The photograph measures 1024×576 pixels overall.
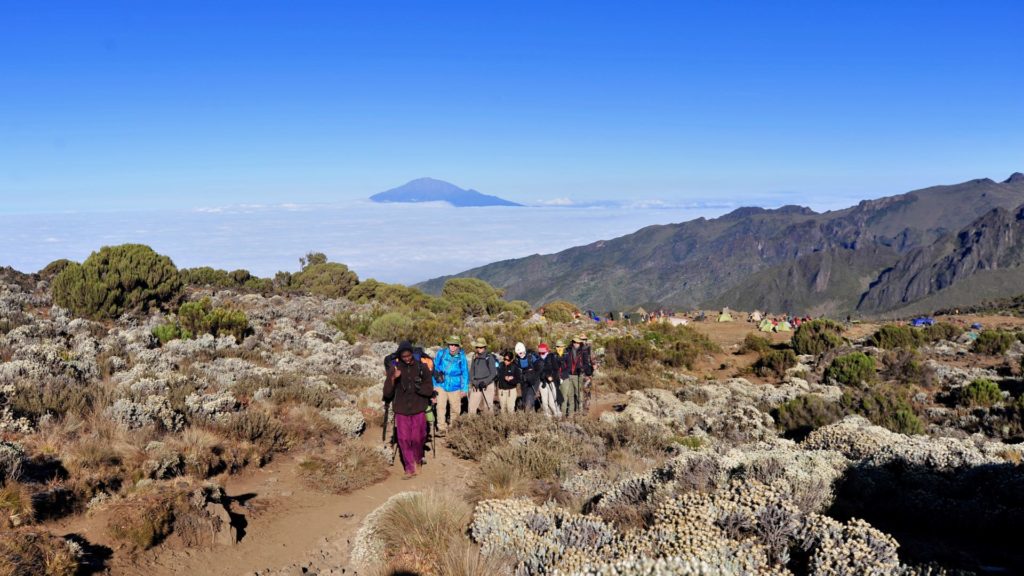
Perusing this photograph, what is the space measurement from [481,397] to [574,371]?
2036 millimetres

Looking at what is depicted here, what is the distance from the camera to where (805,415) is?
11773mm

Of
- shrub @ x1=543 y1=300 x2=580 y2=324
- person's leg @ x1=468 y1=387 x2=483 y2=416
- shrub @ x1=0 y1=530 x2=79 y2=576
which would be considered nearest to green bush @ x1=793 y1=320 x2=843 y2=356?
shrub @ x1=543 y1=300 x2=580 y2=324

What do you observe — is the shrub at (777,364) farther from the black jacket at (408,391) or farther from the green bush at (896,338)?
the black jacket at (408,391)

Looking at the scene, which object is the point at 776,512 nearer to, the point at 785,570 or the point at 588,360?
the point at 785,570

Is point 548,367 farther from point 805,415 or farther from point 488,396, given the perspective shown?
point 805,415

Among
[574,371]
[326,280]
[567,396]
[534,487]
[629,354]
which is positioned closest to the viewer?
[534,487]

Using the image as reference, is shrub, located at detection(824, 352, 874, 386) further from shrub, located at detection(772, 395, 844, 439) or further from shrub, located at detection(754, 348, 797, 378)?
shrub, located at detection(772, 395, 844, 439)

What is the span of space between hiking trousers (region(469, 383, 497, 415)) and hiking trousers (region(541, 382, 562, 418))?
106 cm

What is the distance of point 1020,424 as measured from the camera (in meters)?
11.1

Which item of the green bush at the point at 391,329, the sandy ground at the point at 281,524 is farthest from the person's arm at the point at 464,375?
the green bush at the point at 391,329

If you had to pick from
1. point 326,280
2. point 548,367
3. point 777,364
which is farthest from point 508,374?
point 326,280

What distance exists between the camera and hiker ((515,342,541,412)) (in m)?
11.2

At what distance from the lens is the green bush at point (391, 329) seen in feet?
62.3

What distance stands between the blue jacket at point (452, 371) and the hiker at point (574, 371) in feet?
7.31
